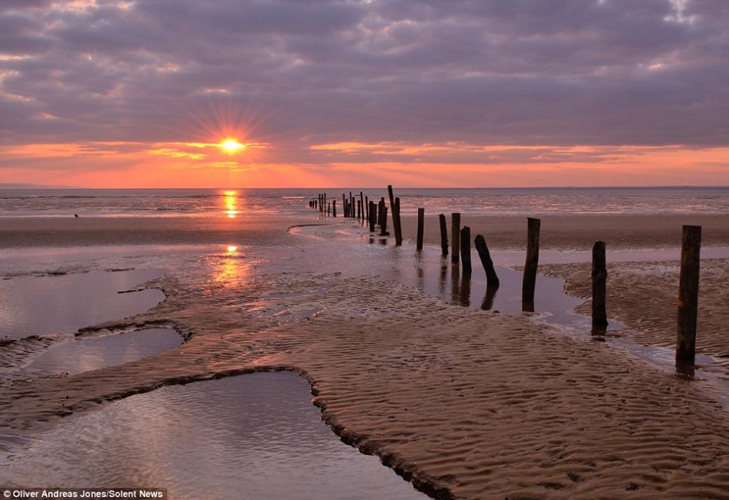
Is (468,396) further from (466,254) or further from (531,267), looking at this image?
(466,254)

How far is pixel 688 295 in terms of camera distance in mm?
9227

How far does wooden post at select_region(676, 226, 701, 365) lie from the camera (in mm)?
9172

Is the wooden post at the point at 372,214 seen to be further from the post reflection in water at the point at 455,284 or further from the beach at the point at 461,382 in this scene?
the beach at the point at 461,382

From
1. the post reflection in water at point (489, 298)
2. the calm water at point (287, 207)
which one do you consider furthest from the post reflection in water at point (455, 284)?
the calm water at point (287, 207)

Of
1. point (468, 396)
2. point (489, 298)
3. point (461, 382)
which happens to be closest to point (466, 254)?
point (489, 298)

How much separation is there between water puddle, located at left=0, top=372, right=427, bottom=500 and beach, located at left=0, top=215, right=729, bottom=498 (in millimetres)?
304

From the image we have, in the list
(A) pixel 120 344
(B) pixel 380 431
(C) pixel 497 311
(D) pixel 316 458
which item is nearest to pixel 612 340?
(C) pixel 497 311

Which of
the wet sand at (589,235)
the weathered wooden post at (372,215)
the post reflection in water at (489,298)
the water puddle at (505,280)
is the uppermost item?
the weathered wooden post at (372,215)

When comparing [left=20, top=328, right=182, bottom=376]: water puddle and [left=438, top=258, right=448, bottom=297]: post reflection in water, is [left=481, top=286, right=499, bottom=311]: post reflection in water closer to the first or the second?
[left=438, top=258, right=448, bottom=297]: post reflection in water

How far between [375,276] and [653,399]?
11.8 meters

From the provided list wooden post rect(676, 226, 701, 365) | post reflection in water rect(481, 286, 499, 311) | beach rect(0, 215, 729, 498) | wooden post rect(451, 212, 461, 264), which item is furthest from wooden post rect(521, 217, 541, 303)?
wooden post rect(451, 212, 461, 264)

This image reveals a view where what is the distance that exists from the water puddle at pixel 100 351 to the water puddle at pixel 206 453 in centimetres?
209

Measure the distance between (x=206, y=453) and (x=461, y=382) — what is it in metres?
3.37

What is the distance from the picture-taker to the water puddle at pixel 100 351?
372 inches
